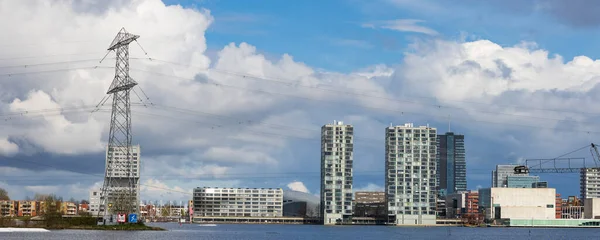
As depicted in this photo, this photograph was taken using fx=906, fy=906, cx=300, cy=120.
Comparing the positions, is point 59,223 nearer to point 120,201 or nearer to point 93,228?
point 93,228

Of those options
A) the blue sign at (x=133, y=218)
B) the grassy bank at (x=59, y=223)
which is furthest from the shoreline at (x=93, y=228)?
the blue sign at (x=133, y=218)

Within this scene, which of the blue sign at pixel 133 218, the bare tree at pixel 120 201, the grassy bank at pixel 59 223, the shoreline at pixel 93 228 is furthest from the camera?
the grassy bank at pixel 59 223

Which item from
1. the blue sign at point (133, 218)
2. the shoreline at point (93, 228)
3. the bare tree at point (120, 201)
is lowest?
the shoreline at point (93, 228)

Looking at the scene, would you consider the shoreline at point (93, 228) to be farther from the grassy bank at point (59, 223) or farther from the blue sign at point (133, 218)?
the blue sign at point (133, 218)

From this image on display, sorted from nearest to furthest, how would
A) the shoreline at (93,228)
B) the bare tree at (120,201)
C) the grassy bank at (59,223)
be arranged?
1. the bare tree at (120,201)
2. the shoreline at (93,228)
3. the grassy bank at (59,223)

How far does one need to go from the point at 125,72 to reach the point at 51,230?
1769 inches

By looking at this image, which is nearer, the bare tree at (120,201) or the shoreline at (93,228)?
the bare tree at (120,201)

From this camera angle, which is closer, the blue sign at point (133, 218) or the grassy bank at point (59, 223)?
the blue sign at point (133, 218)

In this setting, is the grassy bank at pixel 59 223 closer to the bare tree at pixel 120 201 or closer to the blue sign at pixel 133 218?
the blue sign at pixel 133 218

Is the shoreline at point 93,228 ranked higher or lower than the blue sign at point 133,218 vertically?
lower

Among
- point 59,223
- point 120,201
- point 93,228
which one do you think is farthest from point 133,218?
point 59,223

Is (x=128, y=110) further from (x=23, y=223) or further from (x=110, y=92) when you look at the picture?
(x=23, y=223)

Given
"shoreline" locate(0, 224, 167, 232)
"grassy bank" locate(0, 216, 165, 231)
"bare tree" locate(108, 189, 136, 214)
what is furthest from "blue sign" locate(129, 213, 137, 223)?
"grassy bank" locate(0, 216, 165, 231)

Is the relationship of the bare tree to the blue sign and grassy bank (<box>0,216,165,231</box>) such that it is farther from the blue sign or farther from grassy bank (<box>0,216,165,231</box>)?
grassy bank (<box>0,216,165,231</box>)
